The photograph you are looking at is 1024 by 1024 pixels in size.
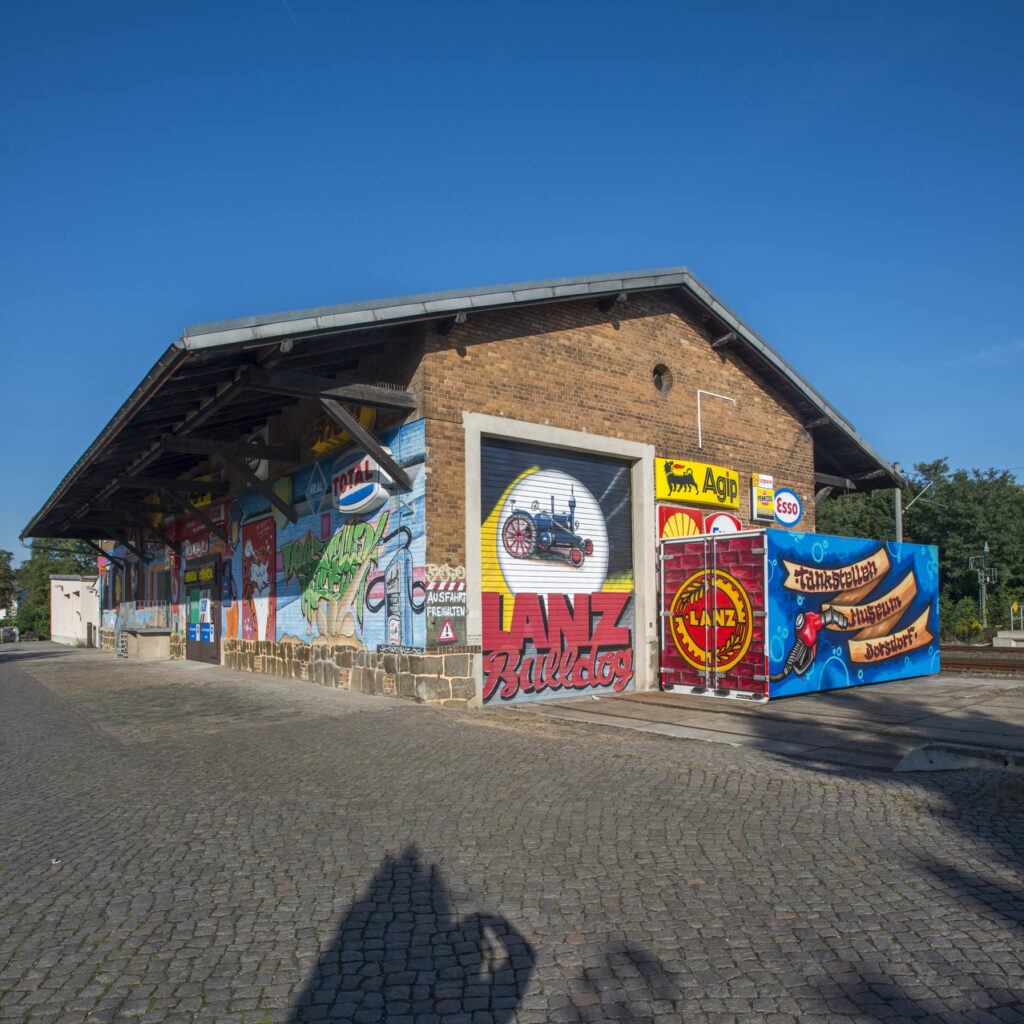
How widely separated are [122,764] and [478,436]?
21.3 feet

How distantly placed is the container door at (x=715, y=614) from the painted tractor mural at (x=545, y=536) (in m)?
1.63

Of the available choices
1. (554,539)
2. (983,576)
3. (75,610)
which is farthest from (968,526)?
(75,610)

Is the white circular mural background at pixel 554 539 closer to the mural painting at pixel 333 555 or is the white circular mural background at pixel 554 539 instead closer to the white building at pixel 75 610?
the mural painting at pixel 333 555

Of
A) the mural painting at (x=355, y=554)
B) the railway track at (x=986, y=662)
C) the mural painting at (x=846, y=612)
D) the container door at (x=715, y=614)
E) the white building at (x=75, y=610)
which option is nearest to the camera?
the mural painting at (x=355, y=554)

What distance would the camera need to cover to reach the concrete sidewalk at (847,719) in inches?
322

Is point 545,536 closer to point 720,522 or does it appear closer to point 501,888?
point 720,522

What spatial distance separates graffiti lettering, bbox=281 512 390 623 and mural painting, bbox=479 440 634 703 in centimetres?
185

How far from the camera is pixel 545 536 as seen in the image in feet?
42.9

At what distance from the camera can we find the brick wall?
38.1 ft

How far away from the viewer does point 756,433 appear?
16.9 metres

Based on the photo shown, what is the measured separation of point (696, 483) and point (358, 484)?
20.9ft

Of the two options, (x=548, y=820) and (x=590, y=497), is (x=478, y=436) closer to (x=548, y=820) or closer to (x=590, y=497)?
(x=590, y=497)

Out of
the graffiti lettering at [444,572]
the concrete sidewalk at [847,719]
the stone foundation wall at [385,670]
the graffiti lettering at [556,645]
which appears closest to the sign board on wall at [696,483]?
the graffiti lettering at [556,645]

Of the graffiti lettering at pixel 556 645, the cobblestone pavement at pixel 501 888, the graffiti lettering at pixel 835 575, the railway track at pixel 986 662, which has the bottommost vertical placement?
the railway track at pixel 986 662
